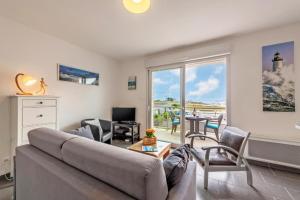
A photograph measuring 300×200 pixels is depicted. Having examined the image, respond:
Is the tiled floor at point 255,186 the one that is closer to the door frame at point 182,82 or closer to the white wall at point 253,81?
the white wall at point 253,81

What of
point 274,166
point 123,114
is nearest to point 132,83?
point 123,114

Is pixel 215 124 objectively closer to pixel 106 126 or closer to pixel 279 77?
pixel 279 77

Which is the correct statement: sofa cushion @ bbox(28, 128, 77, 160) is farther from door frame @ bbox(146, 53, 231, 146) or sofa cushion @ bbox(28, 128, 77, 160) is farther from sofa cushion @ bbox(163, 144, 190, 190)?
door frame @ bbox(146, 53, 231, 146)

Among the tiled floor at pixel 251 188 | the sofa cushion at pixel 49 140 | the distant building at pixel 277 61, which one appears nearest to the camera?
Answer: the sofa cushion at pixel 49 140

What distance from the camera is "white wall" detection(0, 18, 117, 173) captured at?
2.26m

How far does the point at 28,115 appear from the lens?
2146 mm

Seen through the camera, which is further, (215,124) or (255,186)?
(215,124)

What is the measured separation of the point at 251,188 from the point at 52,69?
386 centimetres

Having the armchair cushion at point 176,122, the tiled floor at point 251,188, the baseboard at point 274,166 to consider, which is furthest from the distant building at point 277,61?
the armchair cushion at point 176,122

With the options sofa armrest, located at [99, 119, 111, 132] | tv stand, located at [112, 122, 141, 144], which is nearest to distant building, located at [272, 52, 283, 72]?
tv stand, located at [112, 122, 141, 144]

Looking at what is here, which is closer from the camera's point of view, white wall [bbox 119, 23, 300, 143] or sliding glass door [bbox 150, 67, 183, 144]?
white wall [bbox 119, 23, 300, 143]

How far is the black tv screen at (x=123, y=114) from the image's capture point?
4.11 metres

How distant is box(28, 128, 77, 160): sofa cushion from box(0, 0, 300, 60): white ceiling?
1675 mm

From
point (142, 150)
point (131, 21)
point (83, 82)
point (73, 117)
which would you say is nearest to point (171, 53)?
point (131, 21)
